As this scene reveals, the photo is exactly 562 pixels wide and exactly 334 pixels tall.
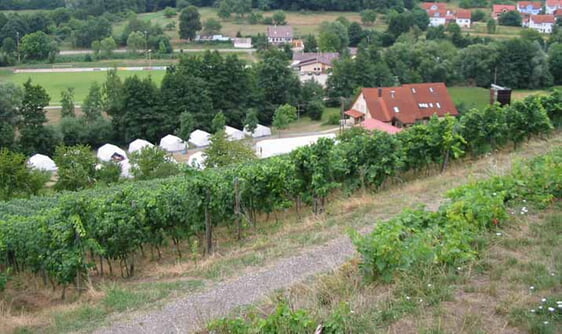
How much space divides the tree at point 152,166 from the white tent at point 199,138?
11.2 metres

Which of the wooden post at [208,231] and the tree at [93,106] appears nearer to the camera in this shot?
the wooden post at [208,231]

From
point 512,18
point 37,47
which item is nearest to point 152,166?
point 37,47

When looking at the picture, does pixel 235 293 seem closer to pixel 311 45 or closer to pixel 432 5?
pixel 311 45

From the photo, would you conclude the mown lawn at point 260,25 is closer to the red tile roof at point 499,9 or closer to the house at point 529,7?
the red tile roof at point 499,9

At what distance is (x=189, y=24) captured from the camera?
78250 mm

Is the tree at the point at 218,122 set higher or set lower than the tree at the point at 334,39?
lower

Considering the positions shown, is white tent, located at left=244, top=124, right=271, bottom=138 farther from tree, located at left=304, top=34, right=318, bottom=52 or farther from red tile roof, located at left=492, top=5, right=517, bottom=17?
red tile roof, located at left=492, top=5, right=517, bottom=17

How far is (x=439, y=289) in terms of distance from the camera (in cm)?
602

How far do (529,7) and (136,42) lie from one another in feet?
202

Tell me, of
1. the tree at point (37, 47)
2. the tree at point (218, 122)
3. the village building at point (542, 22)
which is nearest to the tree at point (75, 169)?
the tree at point (218, 122)

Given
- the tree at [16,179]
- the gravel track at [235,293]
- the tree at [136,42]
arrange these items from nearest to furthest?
the gravel track at [235,293] < the tree at [16,179] < the tree at [136,42]

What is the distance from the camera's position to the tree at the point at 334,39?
6762cm

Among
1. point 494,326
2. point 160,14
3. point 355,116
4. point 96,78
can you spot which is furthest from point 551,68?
point 160,14

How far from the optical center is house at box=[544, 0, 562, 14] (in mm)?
95750
